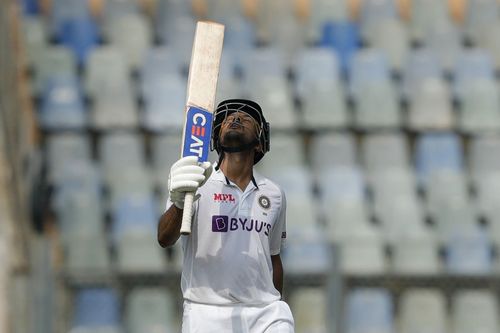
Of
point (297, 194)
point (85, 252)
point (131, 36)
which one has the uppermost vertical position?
point (131, 36)

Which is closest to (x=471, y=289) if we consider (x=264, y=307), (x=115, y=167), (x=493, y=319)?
(x=493, y=319)

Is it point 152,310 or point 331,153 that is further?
point 331,153

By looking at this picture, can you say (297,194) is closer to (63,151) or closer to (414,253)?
(414,253)

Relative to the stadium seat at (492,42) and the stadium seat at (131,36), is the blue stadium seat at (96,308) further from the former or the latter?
the stadium seat at (492,42)

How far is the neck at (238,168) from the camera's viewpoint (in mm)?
4859

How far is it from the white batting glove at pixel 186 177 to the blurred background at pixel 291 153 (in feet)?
13.6

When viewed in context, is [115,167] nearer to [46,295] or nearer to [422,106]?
[46,295]

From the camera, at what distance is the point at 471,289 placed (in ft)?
31.0

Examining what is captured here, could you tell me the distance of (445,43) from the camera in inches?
460

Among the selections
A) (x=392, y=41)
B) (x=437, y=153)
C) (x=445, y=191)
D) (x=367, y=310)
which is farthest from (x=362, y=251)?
(x=392, y=41)

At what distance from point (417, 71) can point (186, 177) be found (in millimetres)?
6967

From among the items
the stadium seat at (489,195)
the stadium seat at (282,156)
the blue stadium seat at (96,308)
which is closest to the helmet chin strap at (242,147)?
the blue stadium seat at (96,308)

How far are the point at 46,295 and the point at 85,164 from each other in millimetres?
1612

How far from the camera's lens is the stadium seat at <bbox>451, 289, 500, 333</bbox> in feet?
31.2
